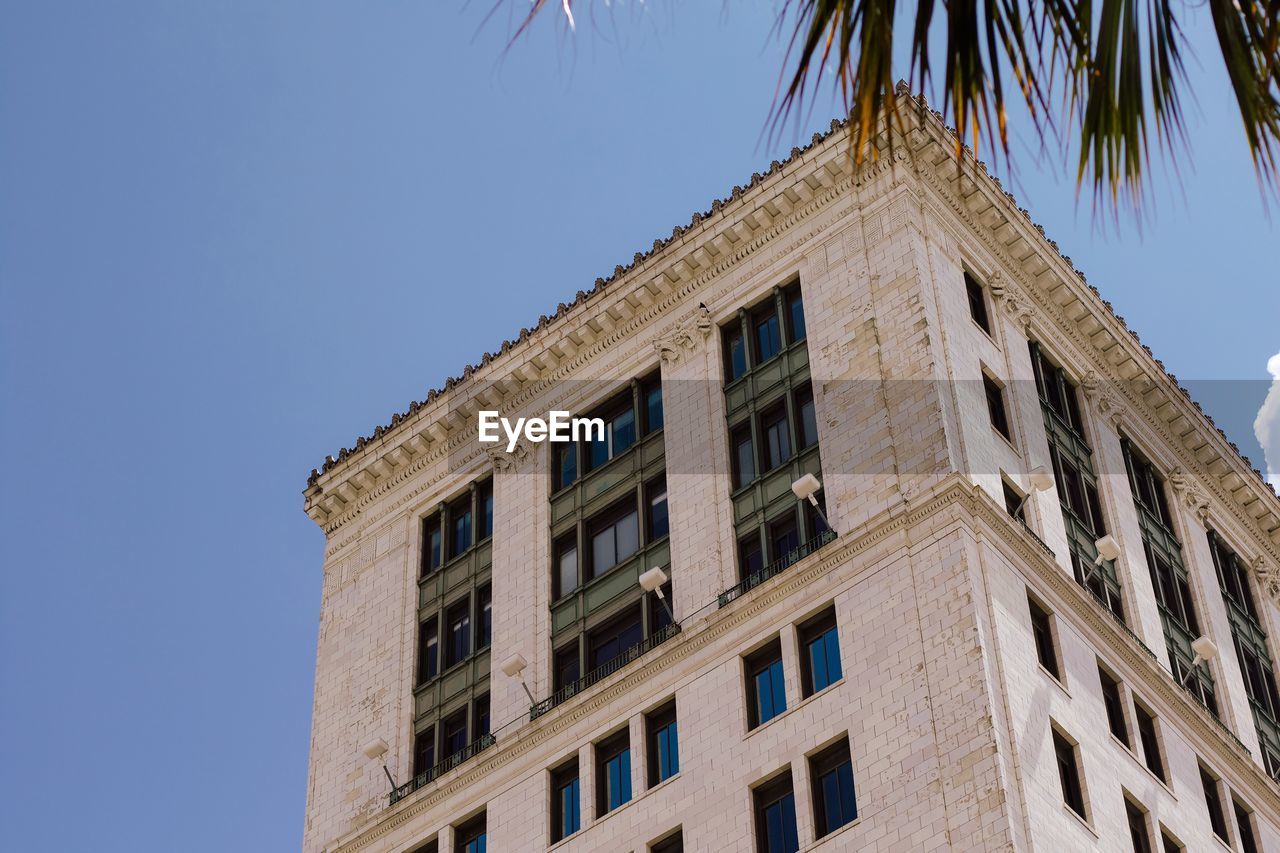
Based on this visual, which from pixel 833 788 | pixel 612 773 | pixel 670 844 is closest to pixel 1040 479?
pixel 833 788

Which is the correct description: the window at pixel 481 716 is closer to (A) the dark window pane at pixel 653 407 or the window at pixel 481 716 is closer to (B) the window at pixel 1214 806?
(A) the dark window pane at pixel 653 407

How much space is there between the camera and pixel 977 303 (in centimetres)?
5556

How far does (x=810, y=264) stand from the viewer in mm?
55031

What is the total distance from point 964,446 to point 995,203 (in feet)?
36.8

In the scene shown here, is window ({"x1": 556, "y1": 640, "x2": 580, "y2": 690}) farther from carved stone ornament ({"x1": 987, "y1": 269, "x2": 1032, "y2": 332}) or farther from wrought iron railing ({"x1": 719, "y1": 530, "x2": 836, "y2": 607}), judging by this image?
carved stone ornament ({"x1": 987, "y1": 269, "x2": 1032, "y2": 332})

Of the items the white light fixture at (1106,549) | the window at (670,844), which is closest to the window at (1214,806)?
the white light fixture at (1106,549)

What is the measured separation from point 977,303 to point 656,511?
33.8 ft

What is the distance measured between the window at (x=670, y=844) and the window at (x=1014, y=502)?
1094cm

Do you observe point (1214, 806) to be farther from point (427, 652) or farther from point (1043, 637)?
point (427, 652)

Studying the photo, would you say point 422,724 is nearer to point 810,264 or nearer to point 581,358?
point 581,358

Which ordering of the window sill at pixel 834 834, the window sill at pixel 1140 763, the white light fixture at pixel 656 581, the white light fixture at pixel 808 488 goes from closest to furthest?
the window sill at pixel 834 834
the window sill at pixel 1140 763
the white light fixture at pixel 808 488
the white light fixture at pixel 656 581

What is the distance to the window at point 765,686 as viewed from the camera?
152 ft

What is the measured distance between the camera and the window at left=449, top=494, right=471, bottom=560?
59562mm

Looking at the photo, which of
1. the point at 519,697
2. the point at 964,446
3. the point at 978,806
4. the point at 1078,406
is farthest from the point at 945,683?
the point at 1078,406
